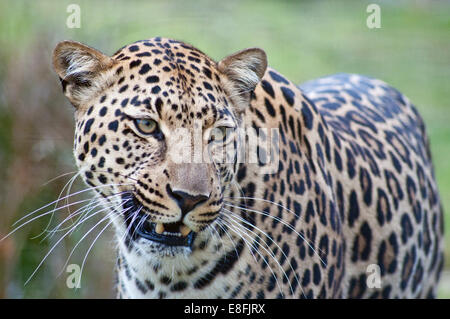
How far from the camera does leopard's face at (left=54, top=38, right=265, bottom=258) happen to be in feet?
15.5

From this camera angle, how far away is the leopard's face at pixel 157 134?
15.5 ft

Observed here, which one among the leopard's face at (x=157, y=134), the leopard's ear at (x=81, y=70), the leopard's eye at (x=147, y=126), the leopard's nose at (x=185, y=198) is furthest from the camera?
the leopard's ear at (x=81, y=70)

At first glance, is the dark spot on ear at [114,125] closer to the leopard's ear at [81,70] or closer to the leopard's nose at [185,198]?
the leopard's ear at [81,70]

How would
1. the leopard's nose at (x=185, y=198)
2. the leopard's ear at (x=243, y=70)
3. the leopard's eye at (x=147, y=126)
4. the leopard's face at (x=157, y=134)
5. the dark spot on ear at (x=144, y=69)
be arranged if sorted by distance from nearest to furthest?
the leopard's nose at (x=185, y=198) → the leopard's face at (x=157, y=134) → the leopard's eye at (x=147, y=126) → the dark spot on ear at (x=144, y=69) → the leopard's ear at (x=243, y=70)

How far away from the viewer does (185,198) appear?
462cm

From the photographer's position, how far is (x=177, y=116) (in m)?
4.79

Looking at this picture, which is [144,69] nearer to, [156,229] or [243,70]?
[243,70]

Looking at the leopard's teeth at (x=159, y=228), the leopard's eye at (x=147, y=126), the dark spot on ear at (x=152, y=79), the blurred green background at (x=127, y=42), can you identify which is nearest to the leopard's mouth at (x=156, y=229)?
the leopard's teeth at (x=159, y=228)

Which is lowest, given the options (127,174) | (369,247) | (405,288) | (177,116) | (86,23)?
(405,288)

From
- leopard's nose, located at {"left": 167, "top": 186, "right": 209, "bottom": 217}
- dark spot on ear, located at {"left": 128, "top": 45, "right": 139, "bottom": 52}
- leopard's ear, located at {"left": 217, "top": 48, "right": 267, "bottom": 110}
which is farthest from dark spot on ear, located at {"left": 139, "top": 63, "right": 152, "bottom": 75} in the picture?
leopard's nose, located at {"left": 167, "top": 186, "right": 209, "bottom": 217}

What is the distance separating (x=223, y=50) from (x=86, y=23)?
1051 cm

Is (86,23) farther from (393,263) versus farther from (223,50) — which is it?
(223,50)

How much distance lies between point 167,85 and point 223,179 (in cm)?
70

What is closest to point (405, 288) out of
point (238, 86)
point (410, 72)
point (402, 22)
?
point (238, 86)
